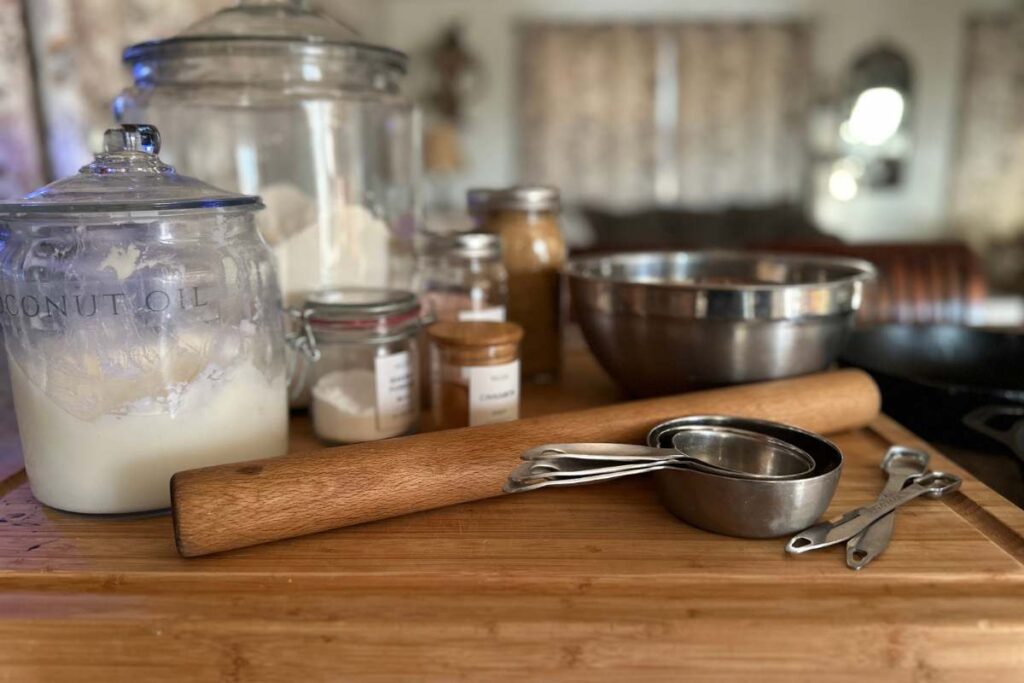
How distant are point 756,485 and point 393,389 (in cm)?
30

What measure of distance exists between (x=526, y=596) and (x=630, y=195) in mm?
4462

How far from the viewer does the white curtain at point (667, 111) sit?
14.9ft

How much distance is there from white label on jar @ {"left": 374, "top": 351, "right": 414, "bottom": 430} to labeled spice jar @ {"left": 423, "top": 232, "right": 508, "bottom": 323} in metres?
0.12

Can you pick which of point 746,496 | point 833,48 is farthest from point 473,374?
point 833,48

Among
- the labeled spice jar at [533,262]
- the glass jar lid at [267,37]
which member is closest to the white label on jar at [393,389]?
the labeled spice jar at [533,262]

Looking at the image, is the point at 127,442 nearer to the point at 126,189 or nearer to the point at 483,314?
the point at 126,189

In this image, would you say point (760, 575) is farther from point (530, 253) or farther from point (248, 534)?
point (530, 253)

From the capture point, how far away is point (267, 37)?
2.21ft

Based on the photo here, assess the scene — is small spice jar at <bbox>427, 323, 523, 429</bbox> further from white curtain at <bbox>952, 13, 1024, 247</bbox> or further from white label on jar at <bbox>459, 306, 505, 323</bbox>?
white curtain at <bbox>952, 13, 1024, 247</bbox>

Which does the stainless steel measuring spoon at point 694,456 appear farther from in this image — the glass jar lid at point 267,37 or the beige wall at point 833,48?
the beige wall at point 833,48

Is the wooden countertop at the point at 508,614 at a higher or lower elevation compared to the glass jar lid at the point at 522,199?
lower

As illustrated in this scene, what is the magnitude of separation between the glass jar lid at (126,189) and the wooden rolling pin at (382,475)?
170mm

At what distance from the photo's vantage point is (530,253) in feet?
2.63

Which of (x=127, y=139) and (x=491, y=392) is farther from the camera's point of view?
(x=491, y=392)
